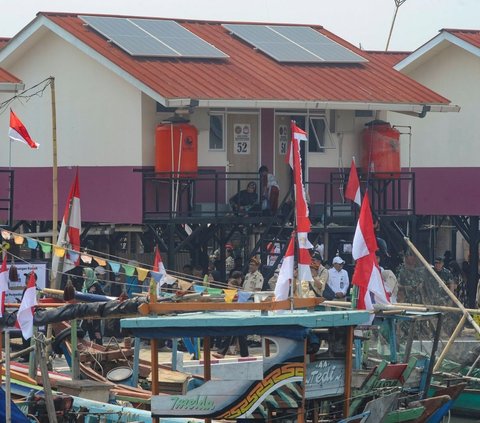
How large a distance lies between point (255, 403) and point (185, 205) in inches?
545

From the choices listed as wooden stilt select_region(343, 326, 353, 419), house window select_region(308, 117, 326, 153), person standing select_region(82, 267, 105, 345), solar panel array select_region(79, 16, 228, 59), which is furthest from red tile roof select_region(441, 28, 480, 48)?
wooden stilt select_region(343, 326, 353, 419)

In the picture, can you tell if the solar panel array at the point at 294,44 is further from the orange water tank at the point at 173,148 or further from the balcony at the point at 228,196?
the orange water tank at the point at 173,148

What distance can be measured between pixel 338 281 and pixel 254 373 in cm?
1157

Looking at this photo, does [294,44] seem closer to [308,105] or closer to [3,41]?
[308,105]

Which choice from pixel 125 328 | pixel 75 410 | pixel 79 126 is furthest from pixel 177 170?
pixel 125 328

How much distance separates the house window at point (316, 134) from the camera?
1308 inches

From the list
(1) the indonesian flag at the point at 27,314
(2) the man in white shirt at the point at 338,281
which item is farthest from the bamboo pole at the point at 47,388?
(2) the man in white shirt at the point at 338,281

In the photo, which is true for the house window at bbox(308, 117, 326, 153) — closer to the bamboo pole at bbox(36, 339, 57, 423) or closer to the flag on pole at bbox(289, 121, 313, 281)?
the flag on pole at bbox(289, 121, 313, 281)

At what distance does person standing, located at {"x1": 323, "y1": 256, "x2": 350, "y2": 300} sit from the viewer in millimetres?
28250

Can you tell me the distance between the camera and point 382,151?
33.3m

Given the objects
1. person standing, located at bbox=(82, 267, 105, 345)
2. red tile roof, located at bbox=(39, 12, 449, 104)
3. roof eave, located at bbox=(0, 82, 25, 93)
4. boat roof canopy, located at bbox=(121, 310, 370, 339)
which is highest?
red tile roof, located at bbox=(39, 12, 449, 104)

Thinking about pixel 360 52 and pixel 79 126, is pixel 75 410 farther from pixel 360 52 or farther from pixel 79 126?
pixel 360 52

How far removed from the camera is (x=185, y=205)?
101 feet

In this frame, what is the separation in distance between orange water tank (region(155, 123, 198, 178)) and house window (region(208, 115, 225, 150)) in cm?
154
